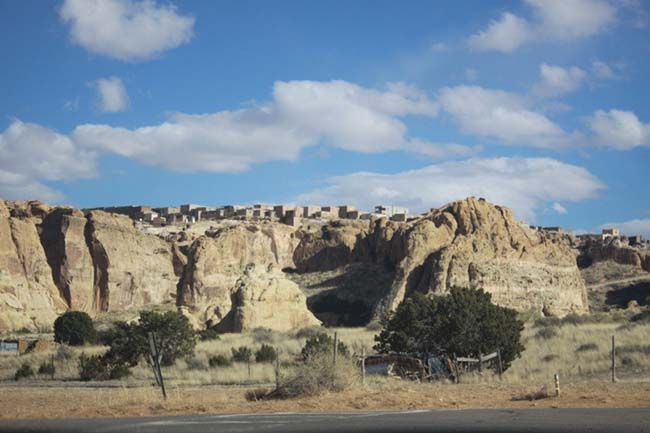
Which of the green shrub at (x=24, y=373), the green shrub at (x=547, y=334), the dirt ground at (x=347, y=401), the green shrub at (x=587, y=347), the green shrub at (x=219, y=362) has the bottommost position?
the dirt ground at (x=347, y=401)

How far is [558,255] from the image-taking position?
2591 inches

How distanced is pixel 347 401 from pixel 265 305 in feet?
108

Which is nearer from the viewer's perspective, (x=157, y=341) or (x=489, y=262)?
(x=157, y=341)

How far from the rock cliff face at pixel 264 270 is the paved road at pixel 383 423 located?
112 feet

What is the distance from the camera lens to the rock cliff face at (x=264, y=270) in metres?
58.8

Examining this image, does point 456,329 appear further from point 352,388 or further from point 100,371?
point 100,371

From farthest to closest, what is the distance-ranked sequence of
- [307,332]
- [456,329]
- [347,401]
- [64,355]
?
[307,332] < [64,355] < [456,329] < [347,401]

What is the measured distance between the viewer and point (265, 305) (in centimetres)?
4997

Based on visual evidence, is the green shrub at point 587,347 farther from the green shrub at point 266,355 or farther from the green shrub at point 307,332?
the green shrub at point 307,332

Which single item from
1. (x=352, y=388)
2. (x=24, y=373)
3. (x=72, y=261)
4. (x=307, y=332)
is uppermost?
(x=72, y=261)

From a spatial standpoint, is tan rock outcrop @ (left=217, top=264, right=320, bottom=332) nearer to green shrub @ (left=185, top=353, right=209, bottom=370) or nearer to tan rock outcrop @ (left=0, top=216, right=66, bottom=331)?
green shrub @ (left=185, top=353, right=209, bottom=370)

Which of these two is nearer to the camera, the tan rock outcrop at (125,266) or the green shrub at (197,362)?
the green shrub at (197,362)

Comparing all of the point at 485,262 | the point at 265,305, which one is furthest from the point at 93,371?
the point at 485,262

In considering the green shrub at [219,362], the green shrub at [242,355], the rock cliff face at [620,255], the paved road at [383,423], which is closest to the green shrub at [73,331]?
the green shrub at [242,355]
